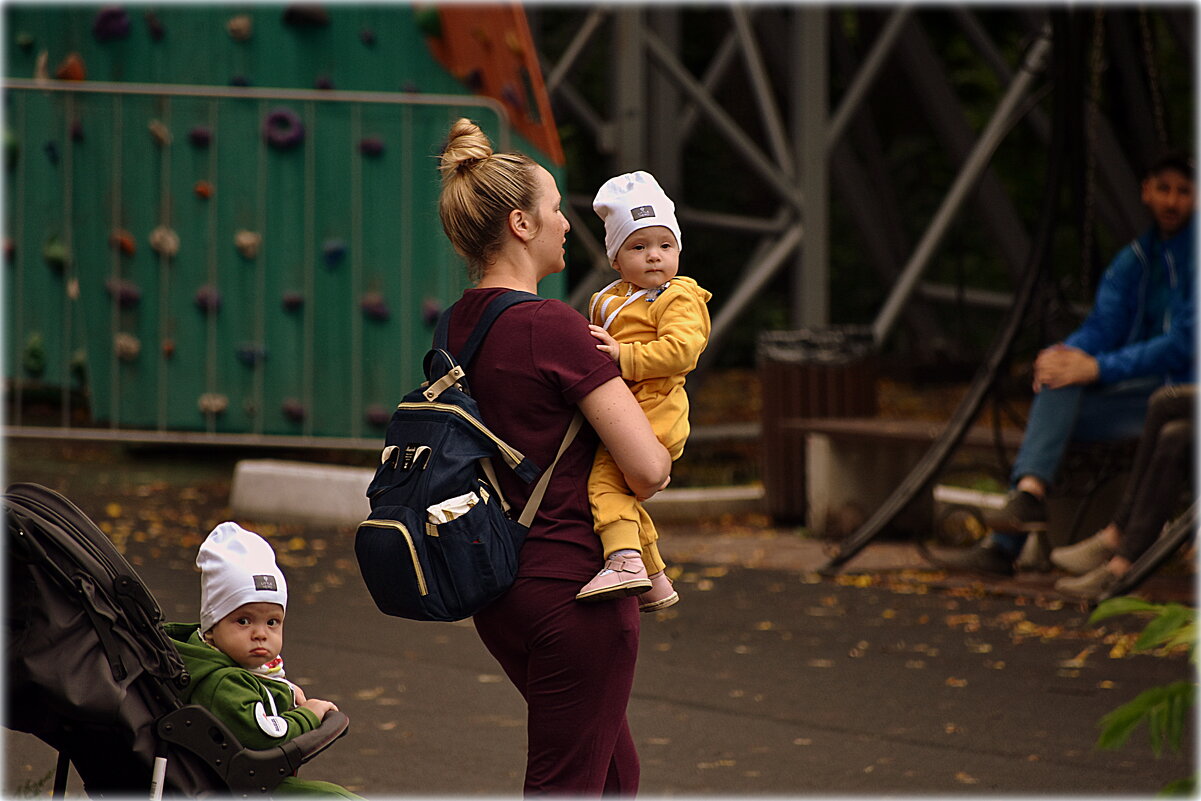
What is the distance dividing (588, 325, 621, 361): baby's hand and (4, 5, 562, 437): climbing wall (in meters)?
6.24

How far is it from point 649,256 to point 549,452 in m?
0.45

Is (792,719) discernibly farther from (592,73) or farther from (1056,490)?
(592,73)

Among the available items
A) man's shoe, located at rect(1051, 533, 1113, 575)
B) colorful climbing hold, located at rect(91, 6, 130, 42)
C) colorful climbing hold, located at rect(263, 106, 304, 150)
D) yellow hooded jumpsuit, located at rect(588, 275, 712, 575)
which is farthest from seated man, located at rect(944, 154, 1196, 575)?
colorful climbing hold, located at rect(91, 6, 130, 42)

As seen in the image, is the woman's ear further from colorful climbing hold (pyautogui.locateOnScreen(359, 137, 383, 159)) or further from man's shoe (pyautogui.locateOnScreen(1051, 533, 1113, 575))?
colorful climbing hold (pyautogui.locateOnScreen(359, 137, 383, 159))

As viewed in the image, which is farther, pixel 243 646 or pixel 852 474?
pixel 852 474

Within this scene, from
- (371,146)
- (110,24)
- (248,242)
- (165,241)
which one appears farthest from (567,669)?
(110,24)

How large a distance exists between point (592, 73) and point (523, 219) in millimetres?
16348

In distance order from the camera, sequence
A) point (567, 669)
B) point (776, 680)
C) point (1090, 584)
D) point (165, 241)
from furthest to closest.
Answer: point (165, 241)
point (1090, 584)
point (776, 680)
point (567, 669)

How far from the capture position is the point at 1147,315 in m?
7.68

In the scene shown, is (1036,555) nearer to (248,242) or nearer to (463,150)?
(248,242)

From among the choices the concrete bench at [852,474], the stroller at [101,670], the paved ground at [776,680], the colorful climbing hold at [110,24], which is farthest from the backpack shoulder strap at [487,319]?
the colorful climbing hold at [110,24]

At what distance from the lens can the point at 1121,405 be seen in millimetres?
7684

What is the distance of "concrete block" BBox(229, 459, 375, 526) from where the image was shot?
9.20 m

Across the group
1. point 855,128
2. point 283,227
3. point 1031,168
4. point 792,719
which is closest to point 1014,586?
point 792,719
